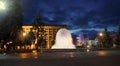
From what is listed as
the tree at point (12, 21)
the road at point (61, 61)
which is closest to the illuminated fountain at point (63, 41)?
the tree at point (12, 21)

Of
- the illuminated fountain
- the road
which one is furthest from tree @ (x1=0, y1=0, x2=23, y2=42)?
the road

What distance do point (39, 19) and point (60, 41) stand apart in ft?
76.2

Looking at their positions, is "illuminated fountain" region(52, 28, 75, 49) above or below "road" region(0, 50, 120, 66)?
above

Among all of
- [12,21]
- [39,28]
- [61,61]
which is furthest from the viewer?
[39,28]

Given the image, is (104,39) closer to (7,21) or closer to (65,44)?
(65,44)

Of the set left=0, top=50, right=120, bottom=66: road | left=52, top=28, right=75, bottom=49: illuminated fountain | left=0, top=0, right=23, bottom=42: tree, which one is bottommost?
left=0, top=50, right=120, bottom=66: road

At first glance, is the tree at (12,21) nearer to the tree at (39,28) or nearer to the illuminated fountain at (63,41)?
the illuminated fountain at (63,41)

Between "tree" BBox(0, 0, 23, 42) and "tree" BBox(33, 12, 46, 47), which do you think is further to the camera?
"tree" BBox(33, 12, 46, 47)

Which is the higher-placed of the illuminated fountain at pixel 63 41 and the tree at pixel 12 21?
the tree at pixel 12 21

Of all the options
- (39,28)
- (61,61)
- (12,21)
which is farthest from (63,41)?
(61,61)

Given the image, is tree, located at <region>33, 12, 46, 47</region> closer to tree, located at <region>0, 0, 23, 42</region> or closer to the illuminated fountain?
the illuminated fountain

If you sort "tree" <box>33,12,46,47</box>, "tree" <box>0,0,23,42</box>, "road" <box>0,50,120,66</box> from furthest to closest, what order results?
"tree" <box>33,12,46,47</box>, "tree" <box>0,0,23,42</box>, "road" <box>0,50,120,66</box>

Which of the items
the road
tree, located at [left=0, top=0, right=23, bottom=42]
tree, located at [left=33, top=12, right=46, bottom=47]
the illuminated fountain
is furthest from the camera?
tree, located at [left=33, top=12, right=46, bottom=47]

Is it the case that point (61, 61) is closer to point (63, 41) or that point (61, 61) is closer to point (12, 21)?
point (12, 21)
